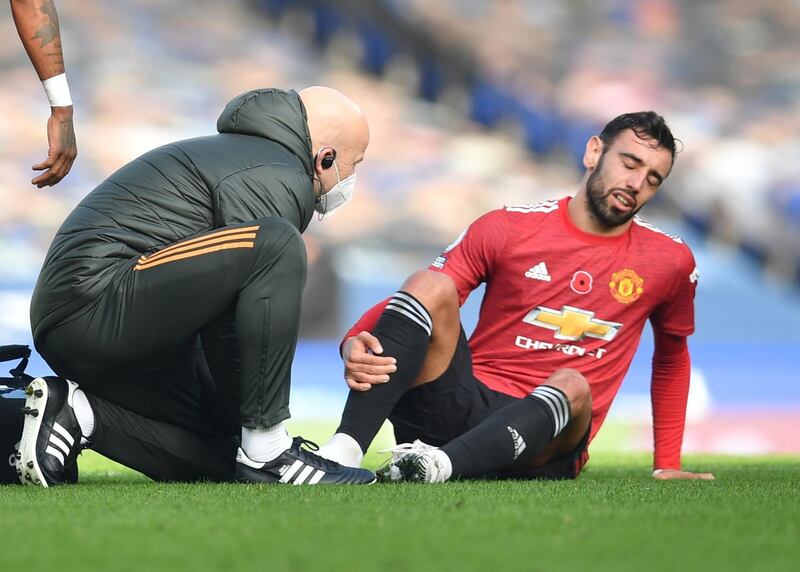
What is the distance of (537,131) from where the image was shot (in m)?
A: 11.6

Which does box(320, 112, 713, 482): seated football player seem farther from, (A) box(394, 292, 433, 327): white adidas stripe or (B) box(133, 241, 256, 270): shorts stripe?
(B) box(133, 241, 256, 270): shorts stripe

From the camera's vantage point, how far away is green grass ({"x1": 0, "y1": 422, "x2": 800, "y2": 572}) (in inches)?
57.4

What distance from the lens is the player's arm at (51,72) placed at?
2.53 meters

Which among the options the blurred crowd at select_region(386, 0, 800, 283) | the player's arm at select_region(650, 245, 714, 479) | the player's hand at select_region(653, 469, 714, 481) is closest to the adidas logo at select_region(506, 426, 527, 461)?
the player's hand at select_region(653, 469, 714, 481)

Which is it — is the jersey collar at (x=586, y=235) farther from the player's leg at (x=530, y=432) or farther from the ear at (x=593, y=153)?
the player's leg at (x=530, y=432)

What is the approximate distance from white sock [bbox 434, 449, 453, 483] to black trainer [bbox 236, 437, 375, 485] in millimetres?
147

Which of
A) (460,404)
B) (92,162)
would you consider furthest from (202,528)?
(92,162)

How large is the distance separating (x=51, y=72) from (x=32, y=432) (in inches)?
31.3

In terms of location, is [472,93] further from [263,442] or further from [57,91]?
[263,442]

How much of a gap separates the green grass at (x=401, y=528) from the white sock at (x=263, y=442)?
0.10 meters

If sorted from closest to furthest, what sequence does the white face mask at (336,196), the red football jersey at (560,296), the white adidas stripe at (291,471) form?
the white adidas stripe at (291,471) < the white face mask at (336,196) < the red football jersey at (560,296)

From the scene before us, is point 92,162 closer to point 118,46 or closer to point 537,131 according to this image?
point 118,46

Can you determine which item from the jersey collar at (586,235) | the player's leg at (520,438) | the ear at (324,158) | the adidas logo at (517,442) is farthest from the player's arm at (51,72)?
the jersey collar at (586,235)

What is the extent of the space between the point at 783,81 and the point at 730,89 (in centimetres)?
50
